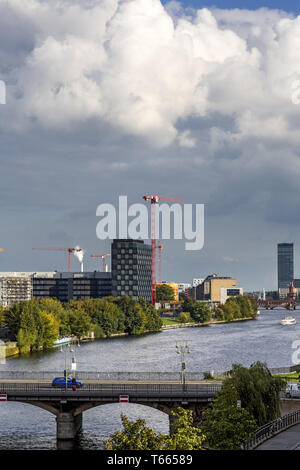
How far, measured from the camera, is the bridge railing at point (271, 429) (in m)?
47.3

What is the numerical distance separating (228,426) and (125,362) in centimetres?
6770

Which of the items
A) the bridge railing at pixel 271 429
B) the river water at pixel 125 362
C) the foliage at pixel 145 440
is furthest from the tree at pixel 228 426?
the river water at pixel 125 362

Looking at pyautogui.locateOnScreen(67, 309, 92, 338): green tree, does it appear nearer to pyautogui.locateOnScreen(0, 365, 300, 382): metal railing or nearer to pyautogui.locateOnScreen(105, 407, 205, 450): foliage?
pyautogui.locateOnScreen(0, 365, 300, 382): metal railing

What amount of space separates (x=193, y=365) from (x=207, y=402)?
1873 inches

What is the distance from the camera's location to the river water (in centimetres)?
6688

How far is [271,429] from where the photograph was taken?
4912 cm

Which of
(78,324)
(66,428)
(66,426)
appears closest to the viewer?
(66,428)

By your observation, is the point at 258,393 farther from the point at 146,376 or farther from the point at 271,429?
the point at 146,376

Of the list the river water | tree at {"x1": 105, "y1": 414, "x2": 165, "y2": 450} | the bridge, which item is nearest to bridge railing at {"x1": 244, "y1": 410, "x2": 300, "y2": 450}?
tree at {"x1": 105, "y1": 414, "x2": 165, "y2": 450}

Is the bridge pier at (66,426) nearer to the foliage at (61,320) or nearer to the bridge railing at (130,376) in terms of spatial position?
the bridge railing at (130,376)

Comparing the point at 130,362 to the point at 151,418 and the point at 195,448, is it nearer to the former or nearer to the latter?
the point at 151,418

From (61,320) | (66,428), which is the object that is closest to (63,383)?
(66,428)
